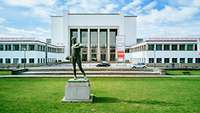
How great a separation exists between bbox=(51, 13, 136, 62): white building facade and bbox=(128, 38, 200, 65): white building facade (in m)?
40.5

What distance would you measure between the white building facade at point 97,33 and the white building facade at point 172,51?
133 ft

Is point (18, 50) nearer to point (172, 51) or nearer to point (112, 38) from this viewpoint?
point (172, 51)

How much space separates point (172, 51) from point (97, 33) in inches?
1970

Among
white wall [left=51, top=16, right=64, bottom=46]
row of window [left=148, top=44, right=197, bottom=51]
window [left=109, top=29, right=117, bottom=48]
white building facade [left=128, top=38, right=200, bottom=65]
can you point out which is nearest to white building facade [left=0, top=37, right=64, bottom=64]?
white building facade [left=128, top=38, right=200, bottom=65]

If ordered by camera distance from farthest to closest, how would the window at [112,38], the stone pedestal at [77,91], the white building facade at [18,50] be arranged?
the window at [112,38], the white building facade at [18,50], the stone pedestal at [77,91]

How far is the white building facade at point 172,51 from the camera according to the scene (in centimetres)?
7081

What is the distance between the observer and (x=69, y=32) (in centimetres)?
11394

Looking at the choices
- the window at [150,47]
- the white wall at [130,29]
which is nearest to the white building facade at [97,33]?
the white wall at [130,29]

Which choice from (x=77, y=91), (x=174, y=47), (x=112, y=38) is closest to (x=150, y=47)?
(x=174, y=47)

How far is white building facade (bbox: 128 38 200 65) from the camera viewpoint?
70812mm

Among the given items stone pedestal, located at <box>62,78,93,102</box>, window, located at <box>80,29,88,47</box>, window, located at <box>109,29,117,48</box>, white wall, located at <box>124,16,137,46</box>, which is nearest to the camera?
stone pedestal, located at <box>62,78,93,102</box>

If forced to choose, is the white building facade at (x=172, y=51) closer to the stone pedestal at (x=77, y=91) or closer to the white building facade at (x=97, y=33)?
the white building facade at (x=97, y=33)

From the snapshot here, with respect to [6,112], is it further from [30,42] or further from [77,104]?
[30,42]

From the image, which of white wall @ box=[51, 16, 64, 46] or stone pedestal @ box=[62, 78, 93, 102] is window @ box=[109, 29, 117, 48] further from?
stone pedestal @ box=[62, 78, 93, 102]
